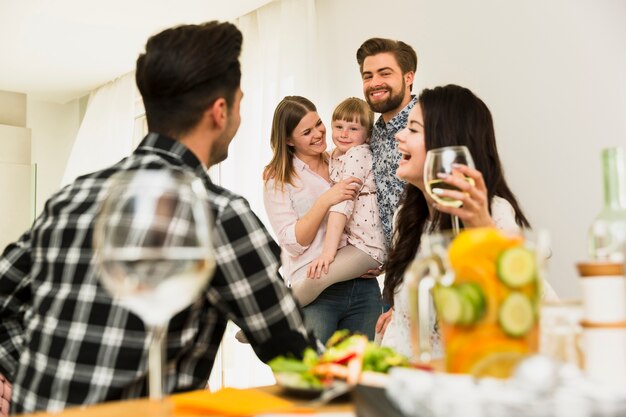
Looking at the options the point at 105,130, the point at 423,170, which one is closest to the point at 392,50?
the point at 423,170

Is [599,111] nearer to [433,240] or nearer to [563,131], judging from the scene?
[563,131]

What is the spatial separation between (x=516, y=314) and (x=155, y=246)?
391mm

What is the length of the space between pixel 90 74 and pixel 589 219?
4.90 m

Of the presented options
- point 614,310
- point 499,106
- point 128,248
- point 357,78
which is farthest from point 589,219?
point 128,248

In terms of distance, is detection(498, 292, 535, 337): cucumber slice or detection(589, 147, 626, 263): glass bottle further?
detection(589, 147, 626, 263): glass bottle

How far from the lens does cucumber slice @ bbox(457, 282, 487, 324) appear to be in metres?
0.78

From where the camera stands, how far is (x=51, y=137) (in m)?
7.39

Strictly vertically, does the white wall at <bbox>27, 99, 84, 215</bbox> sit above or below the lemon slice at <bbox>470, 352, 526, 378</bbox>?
above

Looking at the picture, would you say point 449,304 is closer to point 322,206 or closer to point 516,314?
point 516,314

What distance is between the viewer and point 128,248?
681 mm

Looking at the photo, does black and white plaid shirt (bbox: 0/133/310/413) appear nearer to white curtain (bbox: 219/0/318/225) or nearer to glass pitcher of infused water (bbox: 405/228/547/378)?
glass pitcher of infused water (bbox: 405/228/547/378)

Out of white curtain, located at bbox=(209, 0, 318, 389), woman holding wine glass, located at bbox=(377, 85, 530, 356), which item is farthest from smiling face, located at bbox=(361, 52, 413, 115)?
white curtain, located at bbox=(209, 0, 318, 389)

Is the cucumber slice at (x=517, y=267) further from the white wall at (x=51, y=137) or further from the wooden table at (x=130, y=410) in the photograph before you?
the white wall at (x=51, y=137)

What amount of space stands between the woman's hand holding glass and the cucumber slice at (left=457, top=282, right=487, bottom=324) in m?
0.43
